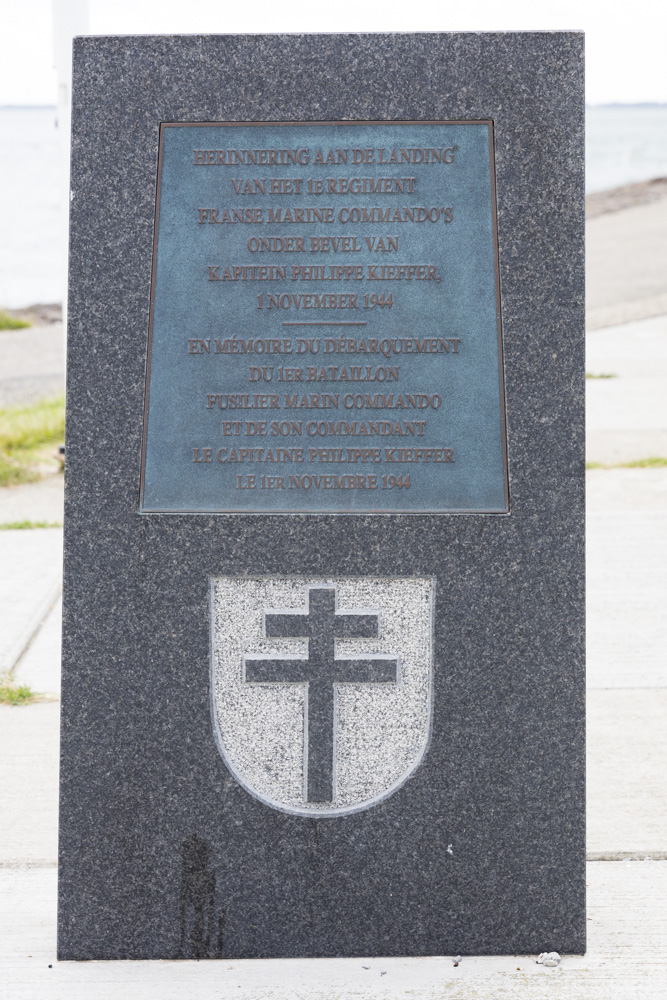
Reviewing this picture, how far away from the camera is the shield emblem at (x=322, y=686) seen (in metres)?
3.15

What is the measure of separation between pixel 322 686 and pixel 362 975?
76cm

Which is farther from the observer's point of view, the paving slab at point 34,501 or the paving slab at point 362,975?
the paving slab at point 34,501

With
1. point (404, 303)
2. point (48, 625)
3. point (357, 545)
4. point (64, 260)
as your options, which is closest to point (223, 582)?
point (357, 545)

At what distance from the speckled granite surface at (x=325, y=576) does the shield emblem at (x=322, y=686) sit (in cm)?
4

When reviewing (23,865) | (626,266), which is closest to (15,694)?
(23,865)

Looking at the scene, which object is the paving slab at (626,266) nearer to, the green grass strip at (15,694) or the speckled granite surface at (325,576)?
the green grass strip at (15,694)

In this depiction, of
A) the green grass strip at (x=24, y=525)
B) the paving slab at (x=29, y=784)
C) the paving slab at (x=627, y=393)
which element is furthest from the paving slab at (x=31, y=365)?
the paving slab at (x=29, y=784)

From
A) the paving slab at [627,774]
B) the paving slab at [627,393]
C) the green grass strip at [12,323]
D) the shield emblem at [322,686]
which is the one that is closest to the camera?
the shield emblem at [322,686]

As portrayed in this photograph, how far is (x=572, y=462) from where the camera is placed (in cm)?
311

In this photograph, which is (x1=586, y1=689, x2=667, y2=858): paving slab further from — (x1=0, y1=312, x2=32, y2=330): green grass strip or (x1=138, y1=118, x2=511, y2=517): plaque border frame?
(x1=0, y1=312, x2=32, y2=330): green grass strip

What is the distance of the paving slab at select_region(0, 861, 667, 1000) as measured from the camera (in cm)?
298

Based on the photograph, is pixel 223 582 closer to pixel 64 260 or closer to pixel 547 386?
pixel 547 386

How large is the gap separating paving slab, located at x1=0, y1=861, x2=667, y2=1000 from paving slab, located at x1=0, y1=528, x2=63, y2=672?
257 centimetres

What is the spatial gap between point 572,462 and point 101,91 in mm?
1568
